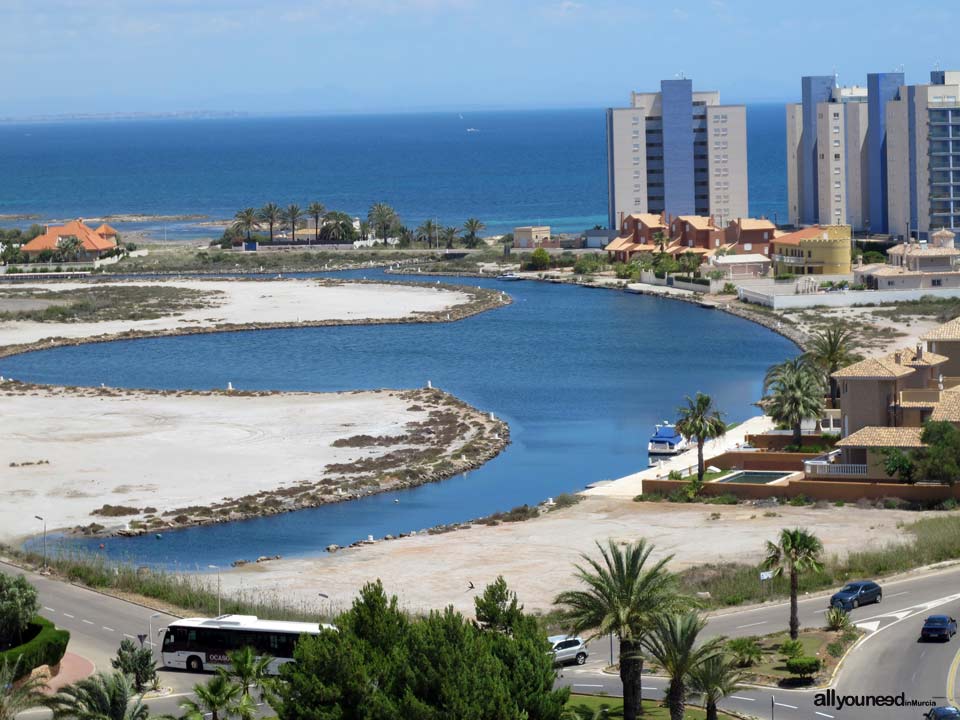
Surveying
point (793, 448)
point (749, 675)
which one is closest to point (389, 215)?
point (793, 448)

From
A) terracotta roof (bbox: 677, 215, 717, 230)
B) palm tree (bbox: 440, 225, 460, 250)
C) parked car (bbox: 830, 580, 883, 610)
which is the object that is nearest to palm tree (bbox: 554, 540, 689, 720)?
parked car (bbox: 830, 580, 883, 610)

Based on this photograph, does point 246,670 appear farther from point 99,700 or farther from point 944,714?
point 944,714

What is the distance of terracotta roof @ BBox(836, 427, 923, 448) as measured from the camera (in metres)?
51.5

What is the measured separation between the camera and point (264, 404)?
7125 cm

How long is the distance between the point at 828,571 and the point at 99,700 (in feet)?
67.7

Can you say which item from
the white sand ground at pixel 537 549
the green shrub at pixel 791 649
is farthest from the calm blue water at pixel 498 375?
the green shrub at pixel 791 649

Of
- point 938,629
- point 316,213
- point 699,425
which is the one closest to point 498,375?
point 699,425

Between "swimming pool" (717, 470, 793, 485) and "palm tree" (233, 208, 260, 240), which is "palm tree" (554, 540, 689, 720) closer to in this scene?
"swimming pool" (717, 470, 793, 485)

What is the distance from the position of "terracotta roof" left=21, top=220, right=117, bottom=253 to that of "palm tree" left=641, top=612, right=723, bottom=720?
399 ft

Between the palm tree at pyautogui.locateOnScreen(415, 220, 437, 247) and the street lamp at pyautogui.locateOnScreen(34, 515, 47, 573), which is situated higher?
the palm tree at pyautogui.locateOnScreen(415, 220, 437, 247)

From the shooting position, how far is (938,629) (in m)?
33.8

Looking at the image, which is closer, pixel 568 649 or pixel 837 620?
pixel 568 649

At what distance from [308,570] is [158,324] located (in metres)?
58.7

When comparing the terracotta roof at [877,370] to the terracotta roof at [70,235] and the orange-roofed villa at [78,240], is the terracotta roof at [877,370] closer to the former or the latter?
the orange-roofed villa at [78,240]
